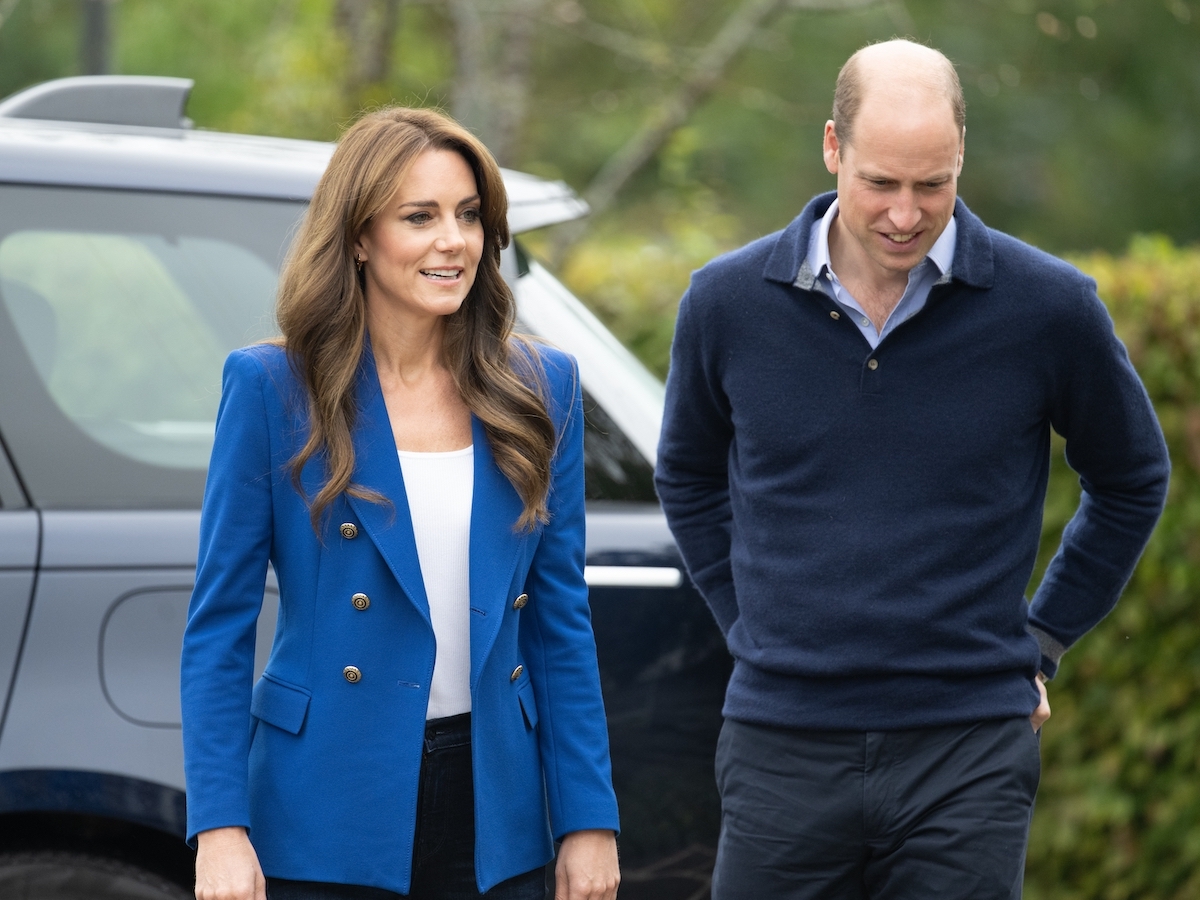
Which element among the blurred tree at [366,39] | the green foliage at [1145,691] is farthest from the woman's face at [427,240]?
the blurred tree at [366,39]

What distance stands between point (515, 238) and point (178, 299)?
67 centimetres

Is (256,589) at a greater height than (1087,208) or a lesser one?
greater

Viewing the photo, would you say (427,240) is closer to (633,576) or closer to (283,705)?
(283,705)

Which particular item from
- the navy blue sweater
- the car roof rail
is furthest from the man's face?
the car roof rail

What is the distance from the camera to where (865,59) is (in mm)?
2545

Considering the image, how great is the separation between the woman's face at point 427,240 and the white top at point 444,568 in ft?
0.82

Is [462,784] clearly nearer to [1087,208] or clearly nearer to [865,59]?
[865,59]

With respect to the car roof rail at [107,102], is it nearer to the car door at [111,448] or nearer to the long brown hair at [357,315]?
the car door at [111,448]

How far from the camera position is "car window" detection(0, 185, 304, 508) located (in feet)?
9.20

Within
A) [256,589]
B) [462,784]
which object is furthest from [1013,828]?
[256,589]

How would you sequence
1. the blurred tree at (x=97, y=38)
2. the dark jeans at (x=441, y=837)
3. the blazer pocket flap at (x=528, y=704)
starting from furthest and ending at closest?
1. the blurred tree at (x=97, y=38)
2. the blazer pocket flap at (x=528, y=704)
3. the dark jeans at (x=441, y=837)

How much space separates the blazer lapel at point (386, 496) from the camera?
220 centimetres

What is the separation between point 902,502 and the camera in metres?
2.52

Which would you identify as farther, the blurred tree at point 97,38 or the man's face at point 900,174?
the blurred tree at point 97,38
